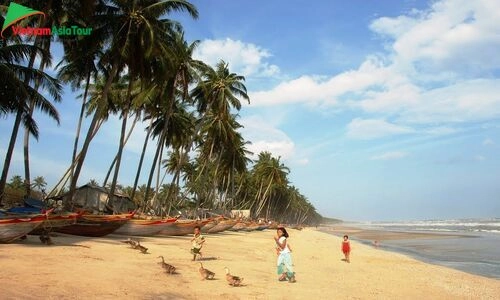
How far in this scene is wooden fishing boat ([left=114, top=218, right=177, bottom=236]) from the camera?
18.7 meters

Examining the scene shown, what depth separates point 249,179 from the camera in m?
80.8

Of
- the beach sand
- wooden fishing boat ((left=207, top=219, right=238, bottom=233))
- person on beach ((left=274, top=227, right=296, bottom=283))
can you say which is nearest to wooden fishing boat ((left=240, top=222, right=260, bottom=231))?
wooden fishing boat ((left=207, top=219, right=238, bottom=233))

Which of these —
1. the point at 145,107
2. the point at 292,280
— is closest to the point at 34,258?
the point at 292,280

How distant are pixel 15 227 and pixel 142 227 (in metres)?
8.18

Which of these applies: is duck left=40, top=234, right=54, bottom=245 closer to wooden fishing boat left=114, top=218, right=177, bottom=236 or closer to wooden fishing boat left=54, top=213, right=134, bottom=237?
wooden fishing boat left=54, top=213, right=134, bottom=237

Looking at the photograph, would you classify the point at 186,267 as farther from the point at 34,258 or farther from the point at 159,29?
the point at 159,29

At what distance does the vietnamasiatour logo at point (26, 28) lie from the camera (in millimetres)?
17575

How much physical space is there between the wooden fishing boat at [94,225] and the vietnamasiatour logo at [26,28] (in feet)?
27.7

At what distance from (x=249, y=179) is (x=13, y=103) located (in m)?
64.5

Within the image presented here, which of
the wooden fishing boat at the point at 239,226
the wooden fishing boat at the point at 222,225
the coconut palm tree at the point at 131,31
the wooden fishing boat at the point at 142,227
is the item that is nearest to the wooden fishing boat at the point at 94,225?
the wooden fishing boat at the point at 142,227

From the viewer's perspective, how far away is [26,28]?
20062 millimetres

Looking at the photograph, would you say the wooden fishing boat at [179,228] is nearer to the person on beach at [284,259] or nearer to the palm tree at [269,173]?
the person on beach at [284,259]

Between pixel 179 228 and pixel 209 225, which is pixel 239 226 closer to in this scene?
pixel 209 225

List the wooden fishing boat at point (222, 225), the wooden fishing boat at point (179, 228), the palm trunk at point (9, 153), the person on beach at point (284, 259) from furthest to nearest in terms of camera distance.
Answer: the wooden fishing boat at point (222, 225) → the wooden fishing boat at point (179, 228) → the palm trunk at point (9, 153) → the person on beach at point (284, 259)
